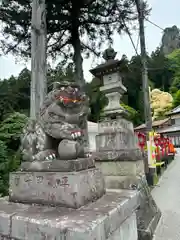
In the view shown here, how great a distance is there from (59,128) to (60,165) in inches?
11.6

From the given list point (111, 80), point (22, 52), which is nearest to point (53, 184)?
point (111, 80)

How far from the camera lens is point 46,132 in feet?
5.32

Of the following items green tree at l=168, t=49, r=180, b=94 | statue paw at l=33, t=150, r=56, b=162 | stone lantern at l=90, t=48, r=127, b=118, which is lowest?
statue paw at l=33, t=150, r=56, b=162

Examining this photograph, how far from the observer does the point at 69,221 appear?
1153 millimetres

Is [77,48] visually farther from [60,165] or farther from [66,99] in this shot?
[60,165]

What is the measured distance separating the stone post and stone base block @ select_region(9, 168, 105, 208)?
3.16 feet

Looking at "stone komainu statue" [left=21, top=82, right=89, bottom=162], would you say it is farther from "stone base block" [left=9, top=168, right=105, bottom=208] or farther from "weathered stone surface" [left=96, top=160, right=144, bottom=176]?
"weathered stone surface" [left=96, top=160, right=144, bottom=176]

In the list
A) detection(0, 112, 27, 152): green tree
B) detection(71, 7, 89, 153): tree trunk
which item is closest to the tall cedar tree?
detection(71, 7, 89, 153): tree trunk

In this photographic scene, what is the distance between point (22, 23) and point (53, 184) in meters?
6.16

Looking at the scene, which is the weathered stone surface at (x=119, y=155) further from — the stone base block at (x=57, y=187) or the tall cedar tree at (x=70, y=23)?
the tall cedar tree at (x=70, y=23)

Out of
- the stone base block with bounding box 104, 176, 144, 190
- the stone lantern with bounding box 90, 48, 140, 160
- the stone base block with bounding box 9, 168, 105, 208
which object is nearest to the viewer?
the stone base block with bounding box 9, 168, 105, 208

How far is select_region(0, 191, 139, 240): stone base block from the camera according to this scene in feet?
3.57

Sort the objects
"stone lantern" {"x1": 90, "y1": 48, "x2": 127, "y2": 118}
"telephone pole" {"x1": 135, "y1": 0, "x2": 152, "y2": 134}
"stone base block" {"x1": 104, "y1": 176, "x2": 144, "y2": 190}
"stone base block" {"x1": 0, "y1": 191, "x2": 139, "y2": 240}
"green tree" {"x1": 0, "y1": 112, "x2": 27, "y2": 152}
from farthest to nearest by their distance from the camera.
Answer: "green tree" {"x1": 0, "y1": 112, "x2": 27, "y2": 152}, "telephone pole" {"x1": 135, "y1": 0, "x2": 152, "y2": 134}, "stone lantern" {"x1": 90, "y1": 48, "x2": 127, "y2": 118}, "stone base block" {"x1": 104, "y1": 176, "x2": 144, "y2": 190}, "stone base block" {"x1": 0, "y1": 191, "x2": 139, "y2": 240}

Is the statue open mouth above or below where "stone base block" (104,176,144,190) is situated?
above
